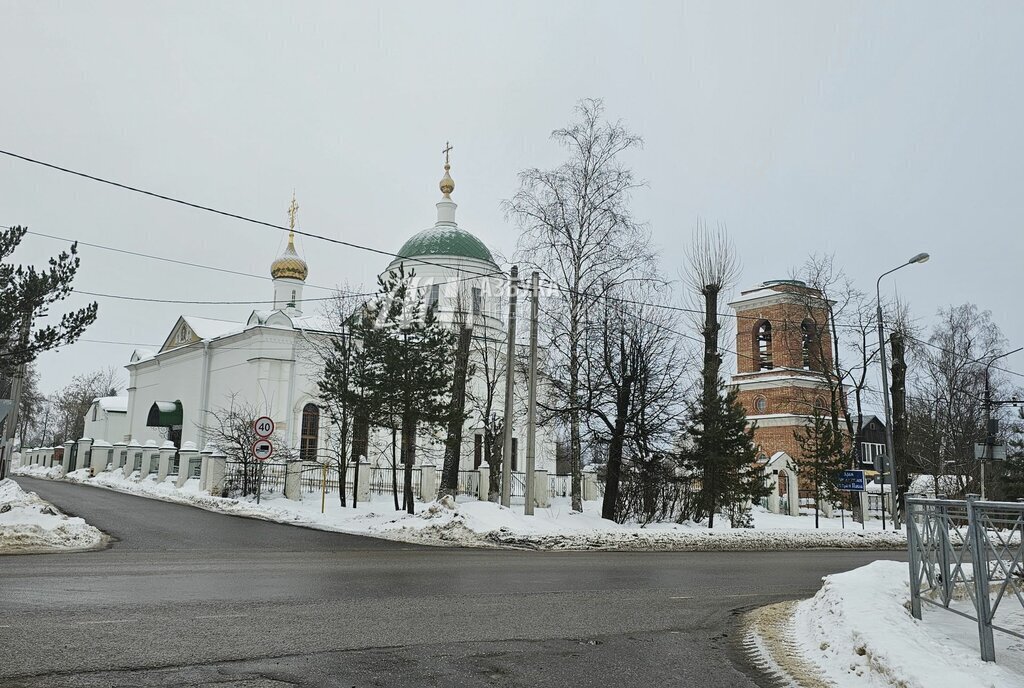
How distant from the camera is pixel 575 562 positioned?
13.8 meters

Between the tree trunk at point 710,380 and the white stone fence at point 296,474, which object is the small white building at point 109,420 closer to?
the white stone fence at point 296,474

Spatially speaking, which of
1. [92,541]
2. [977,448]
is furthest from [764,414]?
[92,541]

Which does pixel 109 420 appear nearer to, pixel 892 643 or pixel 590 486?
pixel 590 486

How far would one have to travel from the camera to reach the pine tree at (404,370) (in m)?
22.3

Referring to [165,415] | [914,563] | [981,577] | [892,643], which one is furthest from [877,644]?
[165,415]

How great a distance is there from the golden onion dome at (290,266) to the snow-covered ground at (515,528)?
22.0 m

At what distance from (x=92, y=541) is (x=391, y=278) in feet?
39.0

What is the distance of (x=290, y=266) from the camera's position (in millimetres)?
48406

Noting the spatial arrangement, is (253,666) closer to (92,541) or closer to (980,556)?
(980,556)

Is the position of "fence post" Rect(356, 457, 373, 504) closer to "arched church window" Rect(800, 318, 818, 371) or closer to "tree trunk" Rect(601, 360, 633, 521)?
"tree trunk" Rect(601, 360, 633, 521)

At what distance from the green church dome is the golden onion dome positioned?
27.3 feet

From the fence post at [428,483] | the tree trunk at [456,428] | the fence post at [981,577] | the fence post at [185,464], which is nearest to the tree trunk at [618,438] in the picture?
the tree trunk at [456,428]

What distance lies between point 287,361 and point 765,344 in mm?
26479

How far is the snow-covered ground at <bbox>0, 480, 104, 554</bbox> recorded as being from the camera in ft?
45.5
